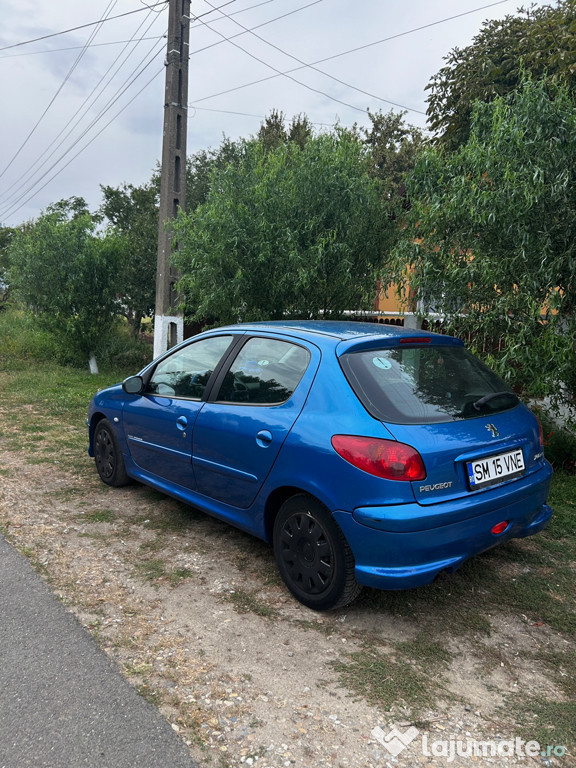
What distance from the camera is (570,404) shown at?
5.61 meters

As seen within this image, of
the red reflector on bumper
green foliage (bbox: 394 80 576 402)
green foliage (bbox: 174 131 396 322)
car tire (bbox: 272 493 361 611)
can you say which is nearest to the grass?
car tire (bbox: 272 493 361 611)

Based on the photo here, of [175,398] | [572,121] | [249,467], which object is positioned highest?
[572,121]

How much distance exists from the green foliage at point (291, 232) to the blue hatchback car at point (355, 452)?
11.4ft

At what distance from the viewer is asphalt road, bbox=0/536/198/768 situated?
2.23 metres

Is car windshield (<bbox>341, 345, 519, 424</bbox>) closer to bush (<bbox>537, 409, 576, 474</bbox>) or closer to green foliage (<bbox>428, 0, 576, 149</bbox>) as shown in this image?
bush (<bbox>537, 409, 576, 474</bbox>)

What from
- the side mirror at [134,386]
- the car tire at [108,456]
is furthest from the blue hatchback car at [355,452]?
the car tire at [108,456]

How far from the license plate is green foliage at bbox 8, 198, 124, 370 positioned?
13.1m

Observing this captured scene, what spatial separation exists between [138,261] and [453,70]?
33.8 feet

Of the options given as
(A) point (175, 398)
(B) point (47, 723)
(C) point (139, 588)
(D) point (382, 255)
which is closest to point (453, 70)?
(D) point (382, 255)

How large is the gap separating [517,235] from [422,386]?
2501 mm

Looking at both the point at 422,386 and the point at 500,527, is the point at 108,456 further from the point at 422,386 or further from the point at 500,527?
the point at 500,527

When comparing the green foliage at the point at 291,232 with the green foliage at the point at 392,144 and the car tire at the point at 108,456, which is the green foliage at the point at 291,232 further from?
the green foliage at the point at 392,144

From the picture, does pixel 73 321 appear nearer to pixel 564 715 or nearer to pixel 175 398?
pixel 175 398

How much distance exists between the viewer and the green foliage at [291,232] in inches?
294
